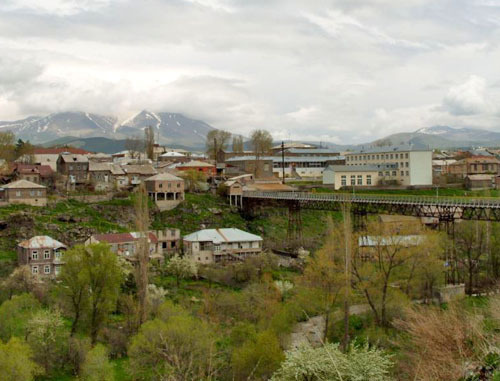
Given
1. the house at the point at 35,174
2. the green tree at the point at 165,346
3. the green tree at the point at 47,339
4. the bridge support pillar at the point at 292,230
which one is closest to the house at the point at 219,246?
the bridge support pillar at the point at 292,230

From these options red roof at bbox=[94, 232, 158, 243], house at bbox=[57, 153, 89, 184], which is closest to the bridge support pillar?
red roof at bbox=[94, 232, 158, 243]

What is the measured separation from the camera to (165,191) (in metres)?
65.3

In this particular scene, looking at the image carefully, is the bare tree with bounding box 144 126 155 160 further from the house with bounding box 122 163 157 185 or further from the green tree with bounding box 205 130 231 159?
the house with bounding box 122 163 157 185

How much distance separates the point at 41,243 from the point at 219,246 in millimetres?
16697

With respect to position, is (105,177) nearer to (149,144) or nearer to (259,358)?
(149,144)

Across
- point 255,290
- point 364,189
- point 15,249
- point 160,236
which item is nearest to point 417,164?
point 364,189

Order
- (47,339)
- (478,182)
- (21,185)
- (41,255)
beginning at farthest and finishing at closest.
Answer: (478,182), (21,185), (41,255), (47,339)

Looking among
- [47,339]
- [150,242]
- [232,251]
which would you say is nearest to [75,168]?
[150,242]

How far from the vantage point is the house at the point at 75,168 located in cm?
6788

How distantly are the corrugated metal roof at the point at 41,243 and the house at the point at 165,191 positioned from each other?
18724mm

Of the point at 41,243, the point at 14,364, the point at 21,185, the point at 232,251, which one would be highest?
the point at 21,185

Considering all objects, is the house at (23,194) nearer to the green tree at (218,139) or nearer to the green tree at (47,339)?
the green tree at (47,339)

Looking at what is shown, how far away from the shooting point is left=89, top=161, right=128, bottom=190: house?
220 feet

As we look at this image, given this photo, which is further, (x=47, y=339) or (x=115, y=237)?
(x=115, y=237)
